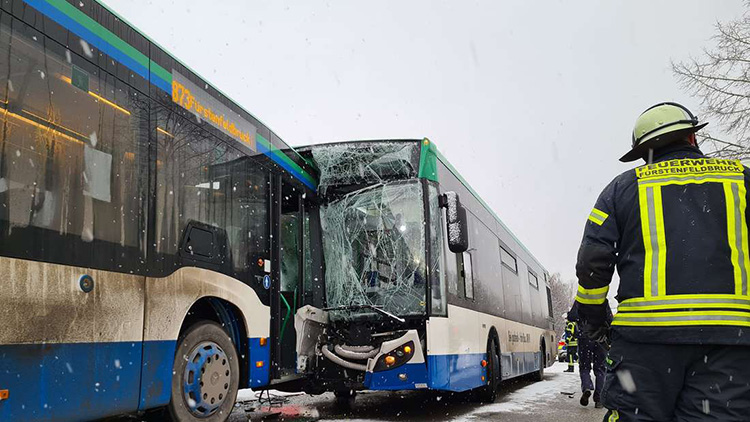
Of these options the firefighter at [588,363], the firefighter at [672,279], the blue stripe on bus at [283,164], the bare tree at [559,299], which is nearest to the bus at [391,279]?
the blue stripe on bus at [283,164]

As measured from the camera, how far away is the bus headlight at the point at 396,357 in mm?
6602

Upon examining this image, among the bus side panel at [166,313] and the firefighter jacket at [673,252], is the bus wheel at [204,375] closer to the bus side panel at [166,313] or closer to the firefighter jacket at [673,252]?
the bus side panel at [166,313]

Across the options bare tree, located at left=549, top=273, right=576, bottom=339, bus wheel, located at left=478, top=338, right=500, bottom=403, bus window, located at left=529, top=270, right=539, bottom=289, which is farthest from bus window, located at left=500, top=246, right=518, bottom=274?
bare tree, located at left=549, top=273, right=576, bottom=339

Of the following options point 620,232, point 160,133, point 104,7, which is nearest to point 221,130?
point 160,133

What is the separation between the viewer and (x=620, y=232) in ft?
9.75

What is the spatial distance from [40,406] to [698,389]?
134 inches

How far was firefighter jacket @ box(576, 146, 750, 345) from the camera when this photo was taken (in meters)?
2.60

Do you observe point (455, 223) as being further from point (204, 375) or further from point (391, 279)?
point (204, 375)

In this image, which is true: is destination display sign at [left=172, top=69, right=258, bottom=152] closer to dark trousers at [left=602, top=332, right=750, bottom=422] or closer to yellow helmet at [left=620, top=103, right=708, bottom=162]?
yellow helmet at [left=620, top=103, right=708, bottom=162]

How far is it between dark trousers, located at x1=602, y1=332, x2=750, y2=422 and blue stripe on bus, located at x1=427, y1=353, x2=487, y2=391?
4.09m

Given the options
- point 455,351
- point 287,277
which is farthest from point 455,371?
point 287,277

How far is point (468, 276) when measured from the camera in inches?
331

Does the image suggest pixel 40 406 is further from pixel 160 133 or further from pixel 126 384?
pixel 160 133

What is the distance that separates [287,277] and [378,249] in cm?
113
